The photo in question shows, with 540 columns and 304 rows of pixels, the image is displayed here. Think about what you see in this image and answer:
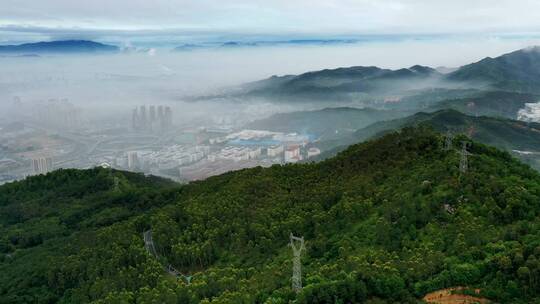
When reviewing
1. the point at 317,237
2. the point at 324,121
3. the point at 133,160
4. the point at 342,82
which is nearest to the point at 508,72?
the point at 342,82

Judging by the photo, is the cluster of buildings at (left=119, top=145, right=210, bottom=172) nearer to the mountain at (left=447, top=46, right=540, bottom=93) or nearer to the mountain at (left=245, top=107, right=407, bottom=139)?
the mountain at (left=245, top=107, right=407, bottom=139)

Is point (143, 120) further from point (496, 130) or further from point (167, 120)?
point (496, 130)

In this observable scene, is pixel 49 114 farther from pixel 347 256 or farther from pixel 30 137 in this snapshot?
pixel 347 256

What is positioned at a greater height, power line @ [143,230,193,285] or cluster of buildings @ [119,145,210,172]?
power line @ [143,230,193,285]

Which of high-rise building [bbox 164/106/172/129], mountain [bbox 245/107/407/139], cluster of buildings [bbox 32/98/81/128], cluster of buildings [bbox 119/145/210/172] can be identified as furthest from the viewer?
cluster of buildings [bbox 32/98/81/128]

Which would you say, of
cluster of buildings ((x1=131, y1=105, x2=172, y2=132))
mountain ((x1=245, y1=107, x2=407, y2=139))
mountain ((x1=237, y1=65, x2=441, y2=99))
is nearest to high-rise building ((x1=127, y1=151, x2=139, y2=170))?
cluster of buildings ((x1=131, y1=105, x2=172, y2=132))

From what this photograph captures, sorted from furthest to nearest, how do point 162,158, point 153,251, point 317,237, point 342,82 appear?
→ point 342,82 < point 162,158 < point 153,251 < point 317,237

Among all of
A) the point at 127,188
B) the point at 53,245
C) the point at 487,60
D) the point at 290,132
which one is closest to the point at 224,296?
the point at 53,245
